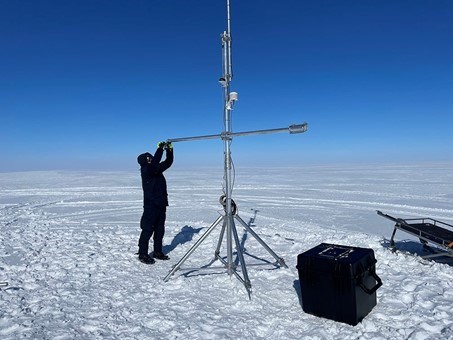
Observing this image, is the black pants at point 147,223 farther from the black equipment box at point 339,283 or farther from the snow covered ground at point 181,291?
the black equipment box at point 339,283

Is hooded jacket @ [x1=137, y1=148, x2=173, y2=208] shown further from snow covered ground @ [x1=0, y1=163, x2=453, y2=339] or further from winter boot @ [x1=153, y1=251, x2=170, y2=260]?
snow covered ground @ [x1=0, y1=163, x2=453, y2=339]

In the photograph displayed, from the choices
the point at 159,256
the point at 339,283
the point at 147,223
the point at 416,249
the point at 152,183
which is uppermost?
the point at 152,183

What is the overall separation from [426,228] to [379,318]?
311cm

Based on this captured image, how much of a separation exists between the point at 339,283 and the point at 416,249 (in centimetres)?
400

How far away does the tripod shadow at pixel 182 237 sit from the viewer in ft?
21.9

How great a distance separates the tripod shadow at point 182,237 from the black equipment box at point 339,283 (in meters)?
3.61

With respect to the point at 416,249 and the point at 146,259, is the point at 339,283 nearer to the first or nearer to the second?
the point at 146,259

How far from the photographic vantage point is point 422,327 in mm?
3324

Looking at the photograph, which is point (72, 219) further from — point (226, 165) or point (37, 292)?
point (226, 165)

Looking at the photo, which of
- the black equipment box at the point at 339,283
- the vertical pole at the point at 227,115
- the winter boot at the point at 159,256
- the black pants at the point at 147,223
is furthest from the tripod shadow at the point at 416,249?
the black pants at the point at 147,223

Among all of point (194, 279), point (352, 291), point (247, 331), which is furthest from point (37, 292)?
point (352, 291)

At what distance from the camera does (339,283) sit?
10.9 ft

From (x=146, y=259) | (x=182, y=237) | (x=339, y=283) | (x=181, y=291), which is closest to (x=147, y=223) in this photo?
(x=146, y=259)

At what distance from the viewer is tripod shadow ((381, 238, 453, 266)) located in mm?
5510
